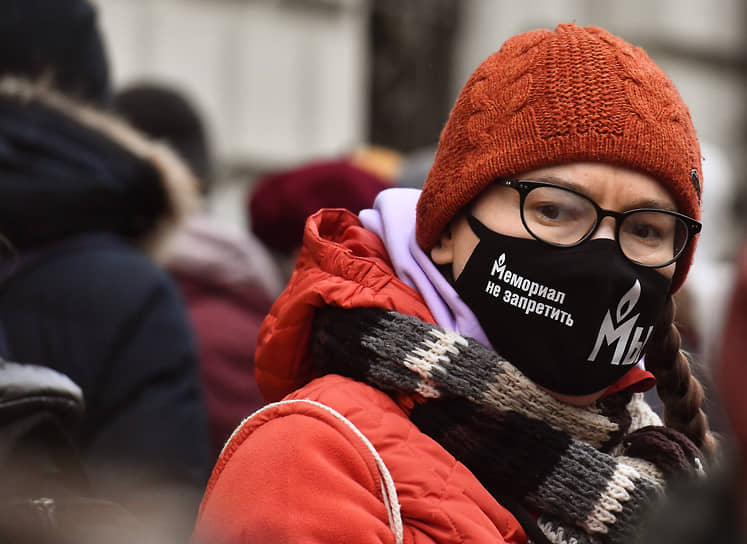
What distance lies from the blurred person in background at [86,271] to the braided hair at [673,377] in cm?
111

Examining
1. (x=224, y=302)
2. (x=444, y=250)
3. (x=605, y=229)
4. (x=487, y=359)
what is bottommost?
(x=224, y=302)

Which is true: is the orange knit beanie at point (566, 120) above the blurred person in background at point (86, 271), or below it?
above

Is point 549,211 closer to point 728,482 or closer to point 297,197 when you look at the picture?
point 728,482

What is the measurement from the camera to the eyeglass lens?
1.70 meters

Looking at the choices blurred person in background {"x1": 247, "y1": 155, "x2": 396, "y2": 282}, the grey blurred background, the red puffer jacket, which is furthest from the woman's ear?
the grey blurred background

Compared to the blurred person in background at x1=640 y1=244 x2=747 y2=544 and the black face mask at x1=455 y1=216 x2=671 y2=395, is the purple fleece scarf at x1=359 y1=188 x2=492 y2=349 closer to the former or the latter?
the black face mask at x1=455 y1=216 x2=671 y2=395

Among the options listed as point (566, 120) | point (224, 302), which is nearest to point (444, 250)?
point (566, 120)

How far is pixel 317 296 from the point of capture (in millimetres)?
1729

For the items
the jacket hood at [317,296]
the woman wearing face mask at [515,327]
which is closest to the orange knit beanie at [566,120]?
the woman wearing face mask at [515,327]

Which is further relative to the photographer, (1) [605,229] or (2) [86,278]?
(2) [86,278]

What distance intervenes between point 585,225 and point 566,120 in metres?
0.17

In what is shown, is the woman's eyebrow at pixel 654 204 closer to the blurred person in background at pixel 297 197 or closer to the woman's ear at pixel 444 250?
the woman's ear at pixel 444 250

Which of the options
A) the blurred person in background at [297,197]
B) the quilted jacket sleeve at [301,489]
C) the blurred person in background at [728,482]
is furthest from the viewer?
the blurred person in background at [297,197]

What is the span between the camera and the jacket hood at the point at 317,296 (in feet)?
5.65
